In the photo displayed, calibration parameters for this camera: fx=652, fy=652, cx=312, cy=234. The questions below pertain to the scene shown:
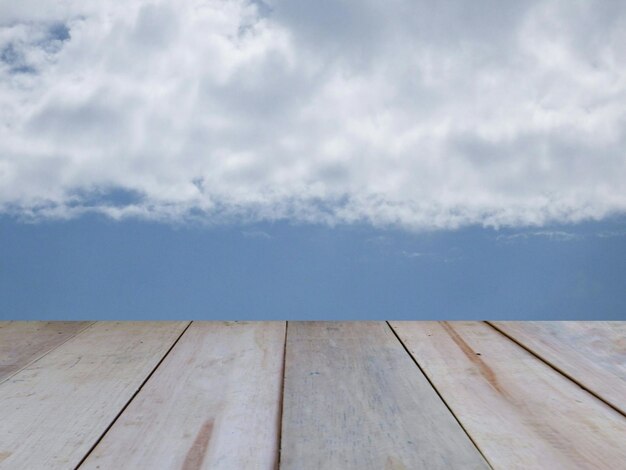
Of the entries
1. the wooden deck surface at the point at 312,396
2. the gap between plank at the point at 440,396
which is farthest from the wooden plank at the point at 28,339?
the gap between plank at the point at 440,396

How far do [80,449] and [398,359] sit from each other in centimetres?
57

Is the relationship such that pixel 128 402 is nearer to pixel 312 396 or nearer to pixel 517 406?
pixel 312 396

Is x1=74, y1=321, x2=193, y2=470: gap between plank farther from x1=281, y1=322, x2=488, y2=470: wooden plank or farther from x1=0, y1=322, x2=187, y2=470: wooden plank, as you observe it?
x1=281, y1=322, x2=488, y2=470: wooden plank

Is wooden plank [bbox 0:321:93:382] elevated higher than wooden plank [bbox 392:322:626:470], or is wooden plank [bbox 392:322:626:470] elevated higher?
wooden plank [bbox 392:322:626:470]

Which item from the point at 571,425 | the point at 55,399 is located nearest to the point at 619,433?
the point at 571,425

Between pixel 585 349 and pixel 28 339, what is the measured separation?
1116mm

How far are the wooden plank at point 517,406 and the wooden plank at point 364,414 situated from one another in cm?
3

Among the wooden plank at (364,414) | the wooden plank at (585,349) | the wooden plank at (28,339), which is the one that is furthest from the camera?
the wooden plank at (28,339)

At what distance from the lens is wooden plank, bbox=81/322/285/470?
729 mm

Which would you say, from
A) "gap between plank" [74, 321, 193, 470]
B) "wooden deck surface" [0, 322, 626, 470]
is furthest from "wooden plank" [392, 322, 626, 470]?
"gap between plank" [74, 321, 193, 470]

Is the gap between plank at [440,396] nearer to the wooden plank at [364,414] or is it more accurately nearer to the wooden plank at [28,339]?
the wooden plank at [364,414]

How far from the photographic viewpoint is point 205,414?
2.83ft

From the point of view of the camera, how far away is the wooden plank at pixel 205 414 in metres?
0.73

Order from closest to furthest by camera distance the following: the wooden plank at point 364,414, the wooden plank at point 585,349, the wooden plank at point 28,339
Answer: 1. the wooden plank at point 364,414
2. the wooden plank at point 585,349
3. the wooden plank at point 28,339
